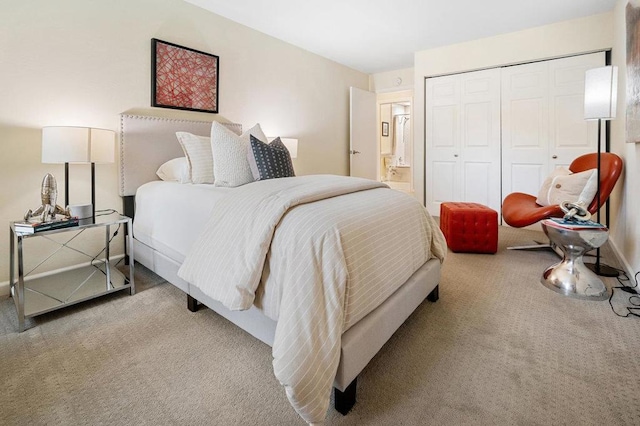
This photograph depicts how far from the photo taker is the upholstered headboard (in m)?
2.68

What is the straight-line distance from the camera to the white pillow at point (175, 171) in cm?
258

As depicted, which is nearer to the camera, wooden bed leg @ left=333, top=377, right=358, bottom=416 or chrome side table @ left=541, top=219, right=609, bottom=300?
wooden bed leg @ left=333, top=377, right=358, bottom=416

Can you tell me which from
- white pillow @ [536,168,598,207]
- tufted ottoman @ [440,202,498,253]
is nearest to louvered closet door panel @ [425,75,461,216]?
white pillow @ [536,168,598,207]

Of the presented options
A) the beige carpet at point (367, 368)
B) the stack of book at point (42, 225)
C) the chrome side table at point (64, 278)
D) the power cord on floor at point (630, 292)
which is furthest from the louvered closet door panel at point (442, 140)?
the stack of book at point (42, 225)

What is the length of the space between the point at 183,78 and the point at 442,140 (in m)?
3.43

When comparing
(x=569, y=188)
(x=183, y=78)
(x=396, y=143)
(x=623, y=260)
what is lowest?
(x=623, y=260)

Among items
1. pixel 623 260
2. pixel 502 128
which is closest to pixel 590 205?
pixel 623 260

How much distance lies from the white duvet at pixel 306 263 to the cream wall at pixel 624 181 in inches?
73.5

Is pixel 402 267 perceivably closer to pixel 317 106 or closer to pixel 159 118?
pixel 159 118

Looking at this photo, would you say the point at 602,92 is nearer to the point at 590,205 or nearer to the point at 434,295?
the point at 590,205

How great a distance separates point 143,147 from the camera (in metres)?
2.78

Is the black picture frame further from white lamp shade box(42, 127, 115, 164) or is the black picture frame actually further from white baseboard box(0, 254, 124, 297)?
white lamp shade box(42, 127, 115, 164)

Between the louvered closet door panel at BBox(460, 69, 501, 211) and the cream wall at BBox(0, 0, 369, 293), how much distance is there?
8.89 feet

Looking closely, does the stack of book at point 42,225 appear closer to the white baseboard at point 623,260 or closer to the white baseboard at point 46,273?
the white baseboard at point 46,273
